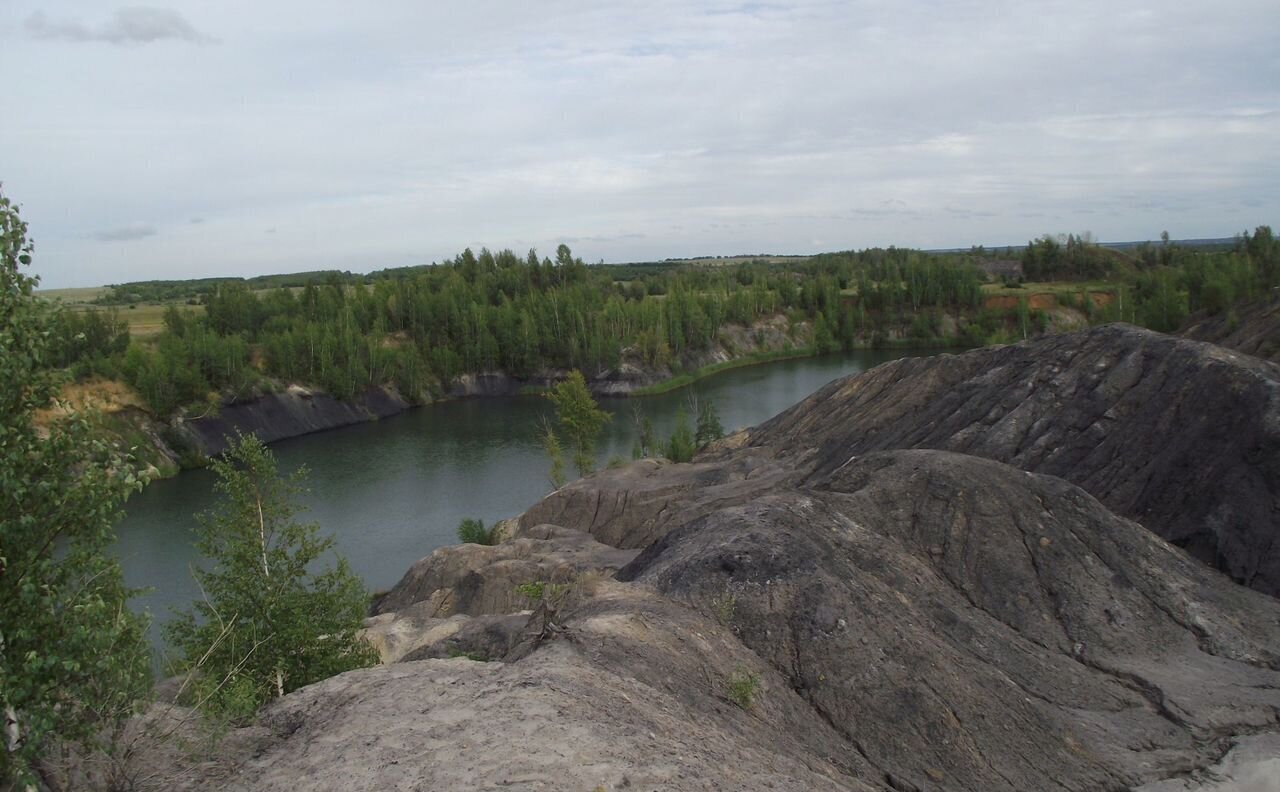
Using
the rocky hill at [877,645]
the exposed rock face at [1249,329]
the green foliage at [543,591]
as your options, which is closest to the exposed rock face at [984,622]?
the rocky hill at [877,645]

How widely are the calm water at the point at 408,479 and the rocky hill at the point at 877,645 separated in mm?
13778

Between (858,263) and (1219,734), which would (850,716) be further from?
(858,263)

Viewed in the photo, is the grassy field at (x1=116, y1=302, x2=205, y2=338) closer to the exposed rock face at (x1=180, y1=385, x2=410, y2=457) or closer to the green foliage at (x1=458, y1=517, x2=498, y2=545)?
the exposed rock face at (x1=180, y1=385, x2=410, y2=457)

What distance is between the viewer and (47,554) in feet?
28.4

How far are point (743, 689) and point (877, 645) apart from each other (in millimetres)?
3894

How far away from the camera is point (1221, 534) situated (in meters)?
26.1

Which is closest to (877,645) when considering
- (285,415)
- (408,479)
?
(408,479)

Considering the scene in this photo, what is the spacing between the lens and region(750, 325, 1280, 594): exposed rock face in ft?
88.0

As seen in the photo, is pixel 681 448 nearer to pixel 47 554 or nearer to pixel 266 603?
pixel 266 603

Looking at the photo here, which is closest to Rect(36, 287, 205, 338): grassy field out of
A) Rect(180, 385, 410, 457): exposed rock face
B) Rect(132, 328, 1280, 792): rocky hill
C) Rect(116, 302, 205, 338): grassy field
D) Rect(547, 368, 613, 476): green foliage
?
Rect(116, 302, 205, 338): grassy field

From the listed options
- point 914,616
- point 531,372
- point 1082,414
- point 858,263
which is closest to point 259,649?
point 914,616

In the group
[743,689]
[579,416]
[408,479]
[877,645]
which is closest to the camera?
[743,689]

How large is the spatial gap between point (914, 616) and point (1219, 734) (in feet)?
20.1

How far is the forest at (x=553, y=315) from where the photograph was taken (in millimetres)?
80562
